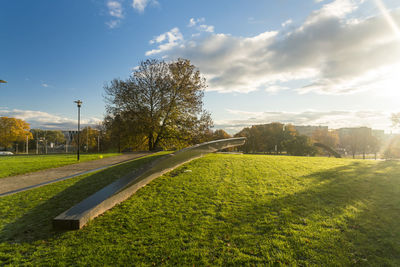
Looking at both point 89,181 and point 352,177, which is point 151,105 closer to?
point 89,181

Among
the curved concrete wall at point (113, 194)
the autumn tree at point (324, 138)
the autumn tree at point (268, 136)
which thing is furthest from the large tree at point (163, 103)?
the autumn tree at point (324, 138)

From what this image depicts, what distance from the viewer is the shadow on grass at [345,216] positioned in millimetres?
4340

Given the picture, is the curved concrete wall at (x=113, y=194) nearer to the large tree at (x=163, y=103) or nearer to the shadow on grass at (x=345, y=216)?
the shadow on grass at (x=345, y=216)

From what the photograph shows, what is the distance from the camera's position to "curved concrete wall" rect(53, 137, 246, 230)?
16.7 ft

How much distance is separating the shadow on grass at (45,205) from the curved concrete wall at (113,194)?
0.37 metres

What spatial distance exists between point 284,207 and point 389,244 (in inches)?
91.9

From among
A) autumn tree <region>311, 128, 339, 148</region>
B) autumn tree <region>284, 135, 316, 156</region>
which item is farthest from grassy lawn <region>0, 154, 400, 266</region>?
autumn tree <region>311, 128, 339, 148</region>

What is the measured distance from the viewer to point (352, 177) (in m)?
10.1

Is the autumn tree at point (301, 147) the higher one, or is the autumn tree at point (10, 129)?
the autumn tree at point (10, 129)

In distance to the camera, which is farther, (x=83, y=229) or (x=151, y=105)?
(x=151, y=105)

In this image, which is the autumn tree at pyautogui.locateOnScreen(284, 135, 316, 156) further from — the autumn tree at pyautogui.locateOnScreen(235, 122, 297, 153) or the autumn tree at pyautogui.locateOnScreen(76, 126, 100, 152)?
the autumn tree at pyautogui.locateOnScreen(76, 126, 100, 152)

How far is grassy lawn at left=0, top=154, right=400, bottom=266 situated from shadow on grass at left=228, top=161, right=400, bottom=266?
26mm

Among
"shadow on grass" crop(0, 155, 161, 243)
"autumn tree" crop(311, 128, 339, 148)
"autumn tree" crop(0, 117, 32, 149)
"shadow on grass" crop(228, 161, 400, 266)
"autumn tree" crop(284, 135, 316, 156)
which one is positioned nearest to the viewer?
"shadow on grass" crop(228, 161, 400, 266)

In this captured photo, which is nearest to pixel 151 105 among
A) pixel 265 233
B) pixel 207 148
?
pixel 207 148
